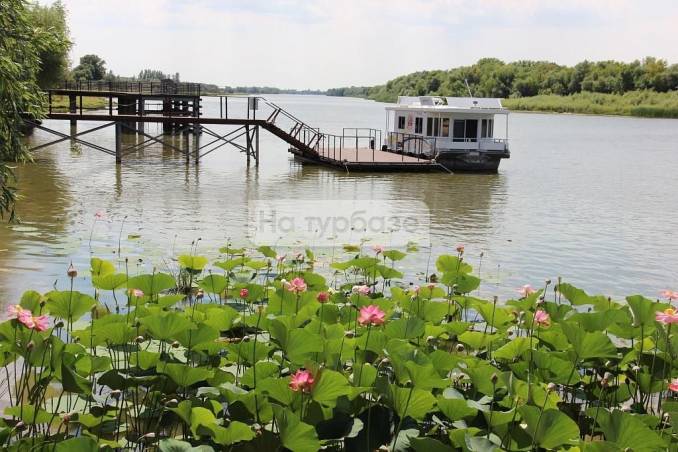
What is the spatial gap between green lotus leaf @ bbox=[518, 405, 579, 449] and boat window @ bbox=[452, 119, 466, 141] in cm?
3072

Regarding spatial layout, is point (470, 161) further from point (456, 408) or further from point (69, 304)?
point (456, 408)

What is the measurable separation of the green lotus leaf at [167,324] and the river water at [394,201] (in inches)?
235

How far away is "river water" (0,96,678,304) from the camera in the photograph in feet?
49.6

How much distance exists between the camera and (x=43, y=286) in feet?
39.7

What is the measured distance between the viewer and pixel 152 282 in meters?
7.37

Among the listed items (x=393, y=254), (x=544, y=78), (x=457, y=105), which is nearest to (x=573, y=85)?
(x=544, y=78)

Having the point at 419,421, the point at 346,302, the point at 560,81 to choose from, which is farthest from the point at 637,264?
the point at 560,81

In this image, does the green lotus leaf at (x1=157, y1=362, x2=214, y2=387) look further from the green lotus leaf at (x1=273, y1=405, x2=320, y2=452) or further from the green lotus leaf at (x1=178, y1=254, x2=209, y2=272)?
the green lotus leaf at (x1=178, y1=254, x2=209, y2=272)

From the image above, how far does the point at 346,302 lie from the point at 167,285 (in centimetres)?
200

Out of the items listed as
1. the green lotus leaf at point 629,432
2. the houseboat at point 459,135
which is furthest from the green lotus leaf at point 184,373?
the houseboat at point 459,135

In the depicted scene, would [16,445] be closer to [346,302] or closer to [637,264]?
[346,302]

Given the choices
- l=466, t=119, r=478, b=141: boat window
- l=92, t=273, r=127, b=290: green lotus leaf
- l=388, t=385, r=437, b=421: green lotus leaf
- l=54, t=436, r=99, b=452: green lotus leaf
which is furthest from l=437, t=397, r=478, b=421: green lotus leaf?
l=466, t=119, r=478, b=141: boat window

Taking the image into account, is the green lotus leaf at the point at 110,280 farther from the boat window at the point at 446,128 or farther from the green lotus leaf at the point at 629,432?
the boat window at the point at 446,128

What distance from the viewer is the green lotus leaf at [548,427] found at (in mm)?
4785
